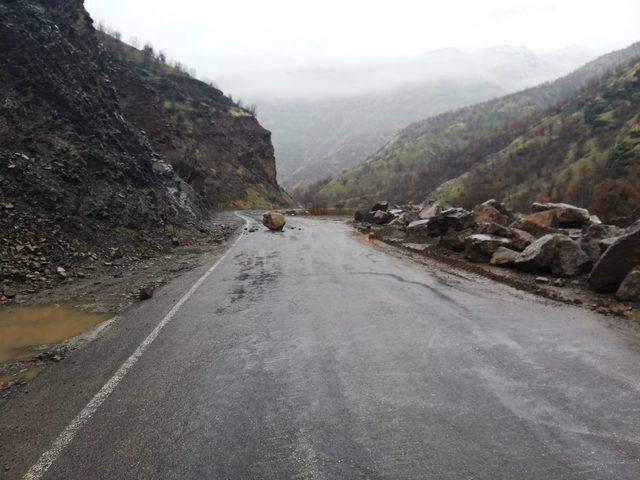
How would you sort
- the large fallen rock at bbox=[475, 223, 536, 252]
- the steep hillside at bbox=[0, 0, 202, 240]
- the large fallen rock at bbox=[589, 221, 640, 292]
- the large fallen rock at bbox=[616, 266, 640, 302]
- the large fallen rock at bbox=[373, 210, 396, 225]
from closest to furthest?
the large fallen rock at bbox=[616, 266, 640, 302]
the large fallen rock at bbox=[589, 221, 640, 292]
the steep hillside at bbox=[0, 0, 202, 240]
the large fallen rock at bbox=[475, 223, 536, 252]
the large fallen rock at bbox=[373, 210, 396, 225]

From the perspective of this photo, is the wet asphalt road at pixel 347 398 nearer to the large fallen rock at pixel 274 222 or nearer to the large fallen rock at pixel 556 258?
the large fallen rock at pixel 556 258

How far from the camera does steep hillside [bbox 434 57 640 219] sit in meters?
73.2

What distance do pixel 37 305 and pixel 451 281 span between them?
28.0 feet

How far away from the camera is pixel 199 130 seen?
257 feet

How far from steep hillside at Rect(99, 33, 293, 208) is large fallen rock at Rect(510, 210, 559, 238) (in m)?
44.7

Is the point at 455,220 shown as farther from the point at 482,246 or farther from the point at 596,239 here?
the point at 596,239

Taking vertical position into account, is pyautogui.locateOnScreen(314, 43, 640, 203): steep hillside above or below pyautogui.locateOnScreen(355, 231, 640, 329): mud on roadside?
above

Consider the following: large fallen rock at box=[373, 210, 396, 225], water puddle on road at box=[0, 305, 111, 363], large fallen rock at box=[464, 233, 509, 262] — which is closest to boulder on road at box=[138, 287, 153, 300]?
water puddle on road at box=[0, 305, 111, 363]

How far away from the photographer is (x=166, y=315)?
7262mm

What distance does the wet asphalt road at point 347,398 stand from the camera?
10.6 ft

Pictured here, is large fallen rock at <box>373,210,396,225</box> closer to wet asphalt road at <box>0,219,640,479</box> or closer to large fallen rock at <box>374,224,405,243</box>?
large fallen rock at <box>374,224,405,243</box>

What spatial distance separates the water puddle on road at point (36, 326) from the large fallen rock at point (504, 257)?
9760 millimetres

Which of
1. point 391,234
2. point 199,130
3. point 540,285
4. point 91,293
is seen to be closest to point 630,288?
point 540,285

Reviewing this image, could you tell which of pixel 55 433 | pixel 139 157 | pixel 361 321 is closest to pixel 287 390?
pixel 55 433
